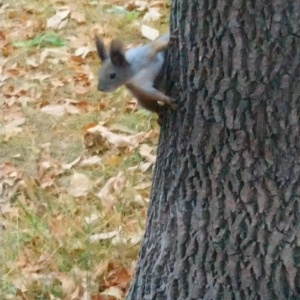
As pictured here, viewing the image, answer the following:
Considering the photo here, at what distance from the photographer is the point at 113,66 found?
8.50 feet

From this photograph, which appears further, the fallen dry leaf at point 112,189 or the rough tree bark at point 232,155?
the fallen dry leaf at point 112,189

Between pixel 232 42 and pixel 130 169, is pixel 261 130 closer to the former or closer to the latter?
pixel 232 42

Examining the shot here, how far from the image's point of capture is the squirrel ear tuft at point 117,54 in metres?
2.52

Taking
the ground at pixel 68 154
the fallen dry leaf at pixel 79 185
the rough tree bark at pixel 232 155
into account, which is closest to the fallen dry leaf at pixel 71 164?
the ground at pixel 68 154

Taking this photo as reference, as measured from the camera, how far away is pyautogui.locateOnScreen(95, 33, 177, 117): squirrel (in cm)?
236

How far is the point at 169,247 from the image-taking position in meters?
2.43

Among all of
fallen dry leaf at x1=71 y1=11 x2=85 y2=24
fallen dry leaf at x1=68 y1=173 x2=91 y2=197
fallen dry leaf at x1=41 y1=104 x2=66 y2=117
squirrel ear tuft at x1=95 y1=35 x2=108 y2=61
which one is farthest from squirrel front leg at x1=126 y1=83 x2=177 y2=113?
fallen dry leaf at x1=71 y1=11 x2=85 y2=24

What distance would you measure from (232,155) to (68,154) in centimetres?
223

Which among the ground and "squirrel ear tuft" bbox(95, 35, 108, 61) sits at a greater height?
"squirrel ear tuft" bbox(95, 35, 108, 61)

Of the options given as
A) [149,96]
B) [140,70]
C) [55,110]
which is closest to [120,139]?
[55,110]

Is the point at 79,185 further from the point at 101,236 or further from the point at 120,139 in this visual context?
the point at 101,236

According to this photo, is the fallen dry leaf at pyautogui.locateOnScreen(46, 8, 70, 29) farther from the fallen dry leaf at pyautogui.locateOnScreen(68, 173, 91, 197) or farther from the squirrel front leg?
→ the squirrel front leg

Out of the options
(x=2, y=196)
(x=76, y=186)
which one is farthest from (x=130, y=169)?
(x=2, y=196)

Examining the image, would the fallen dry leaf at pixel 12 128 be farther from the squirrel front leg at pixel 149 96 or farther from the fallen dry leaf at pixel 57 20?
the squirrel front leg at pixel 149 96
